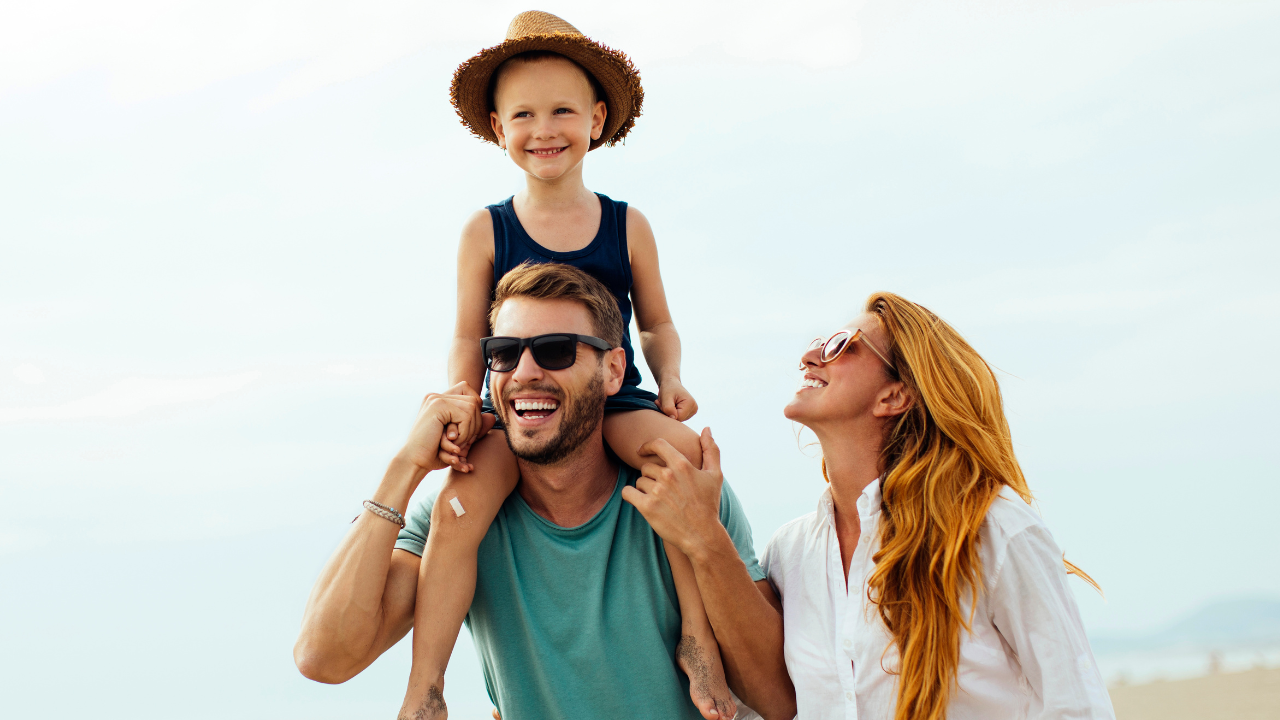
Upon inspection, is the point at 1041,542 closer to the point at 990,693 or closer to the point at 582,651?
the point at 990,693

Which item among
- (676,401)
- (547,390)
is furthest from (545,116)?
(676,401)

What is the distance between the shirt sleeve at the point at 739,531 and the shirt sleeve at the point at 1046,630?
3.15 ft

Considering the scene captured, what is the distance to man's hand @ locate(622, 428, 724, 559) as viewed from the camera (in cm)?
335

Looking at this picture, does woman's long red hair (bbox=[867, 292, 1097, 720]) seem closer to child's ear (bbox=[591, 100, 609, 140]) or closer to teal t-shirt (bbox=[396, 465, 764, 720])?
teal t-shirt (bbox=[396, 465, 764, 720])

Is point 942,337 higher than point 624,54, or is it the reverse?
point 624,54

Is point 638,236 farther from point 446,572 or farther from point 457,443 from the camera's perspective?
point 446,572

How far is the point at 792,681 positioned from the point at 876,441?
1056mm

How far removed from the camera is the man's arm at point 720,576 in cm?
335

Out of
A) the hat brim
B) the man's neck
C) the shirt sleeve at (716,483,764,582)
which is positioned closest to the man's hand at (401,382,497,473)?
the man's neck

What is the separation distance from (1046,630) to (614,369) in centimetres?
192

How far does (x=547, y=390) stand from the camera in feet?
11.6

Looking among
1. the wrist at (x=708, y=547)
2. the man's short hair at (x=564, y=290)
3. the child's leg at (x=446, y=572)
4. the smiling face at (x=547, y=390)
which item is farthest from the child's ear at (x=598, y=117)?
the wrist at (x=708, y=547)

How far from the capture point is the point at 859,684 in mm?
3293

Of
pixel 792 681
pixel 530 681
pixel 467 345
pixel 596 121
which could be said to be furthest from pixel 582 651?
pixel 596 121
